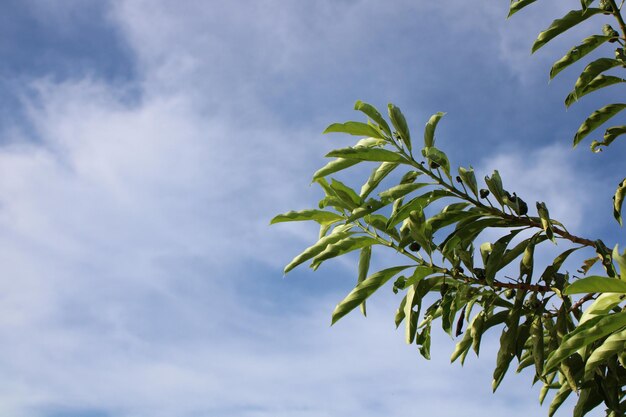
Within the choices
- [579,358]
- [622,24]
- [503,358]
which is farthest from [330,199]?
[622,24]

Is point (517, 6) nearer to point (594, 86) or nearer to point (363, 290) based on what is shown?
point (594, 86)

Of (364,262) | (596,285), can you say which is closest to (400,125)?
(364,262)

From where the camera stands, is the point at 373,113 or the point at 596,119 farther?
the point at 596,119

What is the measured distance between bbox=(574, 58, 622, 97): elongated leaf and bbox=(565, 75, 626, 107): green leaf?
4cm

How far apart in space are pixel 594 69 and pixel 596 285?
1.92 m

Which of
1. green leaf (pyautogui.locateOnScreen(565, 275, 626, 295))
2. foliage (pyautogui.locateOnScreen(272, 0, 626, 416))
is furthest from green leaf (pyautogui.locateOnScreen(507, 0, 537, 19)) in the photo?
A: green leaf (pyautogui.locateOnScreen(565, 275, 626, 295))

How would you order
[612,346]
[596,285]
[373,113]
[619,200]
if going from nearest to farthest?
[596,285] → [612,346] → [373,113] → [619,200]

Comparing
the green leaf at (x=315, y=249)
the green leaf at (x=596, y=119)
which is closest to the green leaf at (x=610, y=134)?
the green leaf at (x=596, y=119)

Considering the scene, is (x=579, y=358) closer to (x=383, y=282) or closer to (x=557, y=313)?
(x=557, y=313)

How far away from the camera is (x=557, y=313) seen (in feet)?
12.4

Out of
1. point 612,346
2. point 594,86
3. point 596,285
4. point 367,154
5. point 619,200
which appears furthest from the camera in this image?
point 594,86

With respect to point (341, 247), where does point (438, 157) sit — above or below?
above

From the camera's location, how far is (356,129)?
12.3 feet

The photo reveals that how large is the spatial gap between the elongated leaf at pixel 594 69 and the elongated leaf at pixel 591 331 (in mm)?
1916
